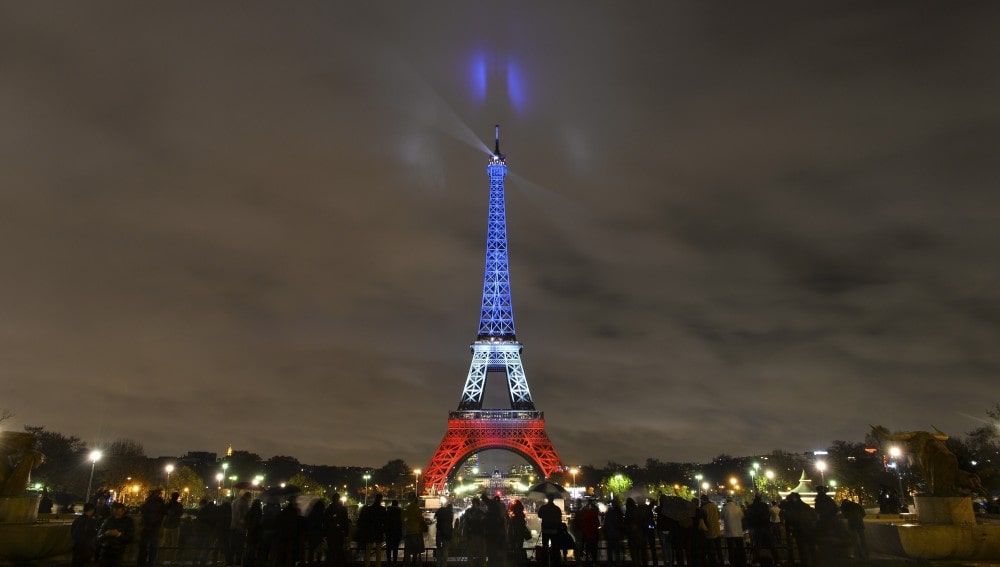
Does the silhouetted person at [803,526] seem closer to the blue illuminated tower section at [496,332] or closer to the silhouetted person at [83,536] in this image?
the silhouetted person at [83,536]

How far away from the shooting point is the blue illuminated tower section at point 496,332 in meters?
86.4

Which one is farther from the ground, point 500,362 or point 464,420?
point 500,362

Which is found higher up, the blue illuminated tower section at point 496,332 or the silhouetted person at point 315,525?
the blue illuminated tower section at point 496,332

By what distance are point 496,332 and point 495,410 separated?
13387 millimetres

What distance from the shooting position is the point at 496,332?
90.6 meters

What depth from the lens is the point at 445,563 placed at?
1658 centimetres

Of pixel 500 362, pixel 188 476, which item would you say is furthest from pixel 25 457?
pixel 188 476

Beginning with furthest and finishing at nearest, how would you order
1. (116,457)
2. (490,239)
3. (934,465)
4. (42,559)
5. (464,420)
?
(490,239)
(116,457)
(464,420)
(934,465)
(42,559)

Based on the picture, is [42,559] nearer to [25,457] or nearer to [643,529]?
[25,457]

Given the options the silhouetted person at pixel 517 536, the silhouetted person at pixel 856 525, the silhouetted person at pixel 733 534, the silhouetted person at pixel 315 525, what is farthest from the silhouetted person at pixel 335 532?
the silhouetted person at pixel 856 525

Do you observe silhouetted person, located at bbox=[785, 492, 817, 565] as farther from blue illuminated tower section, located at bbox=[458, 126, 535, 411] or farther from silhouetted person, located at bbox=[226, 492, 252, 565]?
blue illuminated tower section, located at bbox=[458, 126, 535, 411]

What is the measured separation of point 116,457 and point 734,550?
321ft

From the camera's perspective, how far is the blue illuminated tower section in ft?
284

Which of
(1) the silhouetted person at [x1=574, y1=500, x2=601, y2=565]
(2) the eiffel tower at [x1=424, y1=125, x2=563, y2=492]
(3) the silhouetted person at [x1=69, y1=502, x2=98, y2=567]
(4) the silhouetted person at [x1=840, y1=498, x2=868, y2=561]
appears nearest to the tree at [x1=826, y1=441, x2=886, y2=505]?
(2) the eiffel tower at [x1=424, y1=125, x2=563, y2=492]
